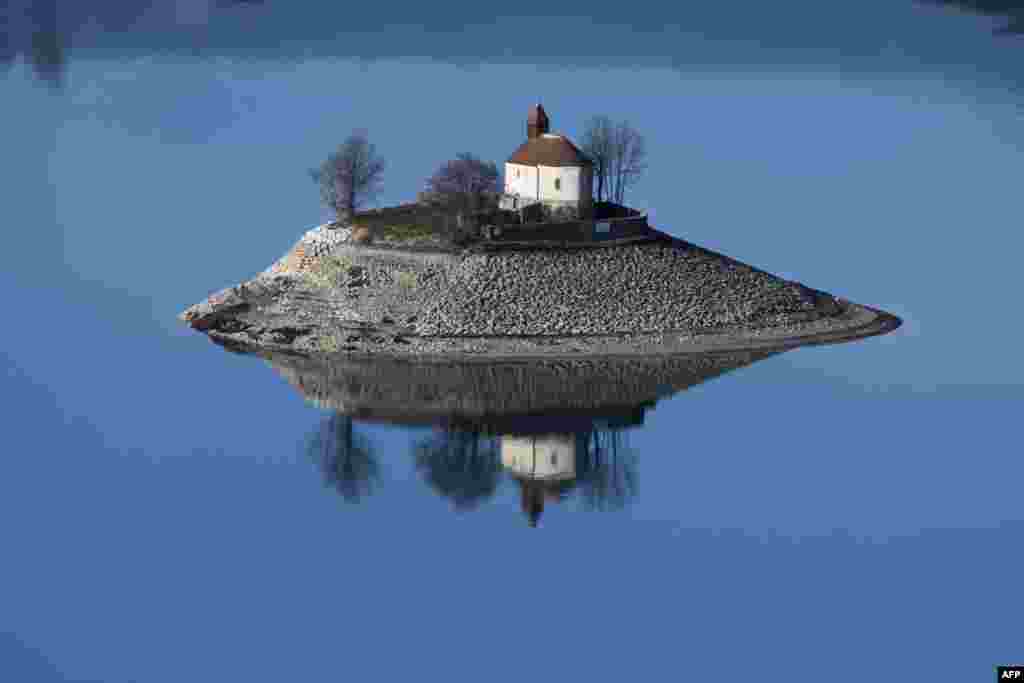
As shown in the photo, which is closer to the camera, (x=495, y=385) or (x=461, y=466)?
(x=461, y=466)

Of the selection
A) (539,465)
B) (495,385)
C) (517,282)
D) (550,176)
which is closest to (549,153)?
(550,176)

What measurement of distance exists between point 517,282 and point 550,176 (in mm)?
4684

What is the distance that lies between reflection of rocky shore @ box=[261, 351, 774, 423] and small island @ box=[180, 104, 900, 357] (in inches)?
37.3

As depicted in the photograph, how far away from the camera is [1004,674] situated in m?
48.5

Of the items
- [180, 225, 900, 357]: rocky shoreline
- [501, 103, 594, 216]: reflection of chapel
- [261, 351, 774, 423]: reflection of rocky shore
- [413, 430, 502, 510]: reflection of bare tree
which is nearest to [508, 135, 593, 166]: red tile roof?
[501, 103, 594, 216]: reflection of chapel

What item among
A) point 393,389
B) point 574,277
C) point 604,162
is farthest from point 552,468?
point 604,162

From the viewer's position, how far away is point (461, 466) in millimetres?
67000

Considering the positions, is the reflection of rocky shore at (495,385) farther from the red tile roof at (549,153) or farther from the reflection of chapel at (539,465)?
the red tile roof at (549,153)

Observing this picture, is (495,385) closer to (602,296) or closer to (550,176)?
(602,296)

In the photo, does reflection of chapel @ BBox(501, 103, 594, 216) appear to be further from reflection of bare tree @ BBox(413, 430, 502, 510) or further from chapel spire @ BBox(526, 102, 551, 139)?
reflection of bare tree @ BBox(413, 430, 502, 510)

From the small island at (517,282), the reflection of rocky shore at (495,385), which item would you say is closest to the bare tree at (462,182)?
the small island at (517,282)

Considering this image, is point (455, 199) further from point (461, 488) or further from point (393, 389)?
point (461, 488)

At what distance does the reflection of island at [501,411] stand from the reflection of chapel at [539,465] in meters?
0.03

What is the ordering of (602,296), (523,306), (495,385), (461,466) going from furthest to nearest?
(602,296) → (523,306) → (495,385) → (461,466)
